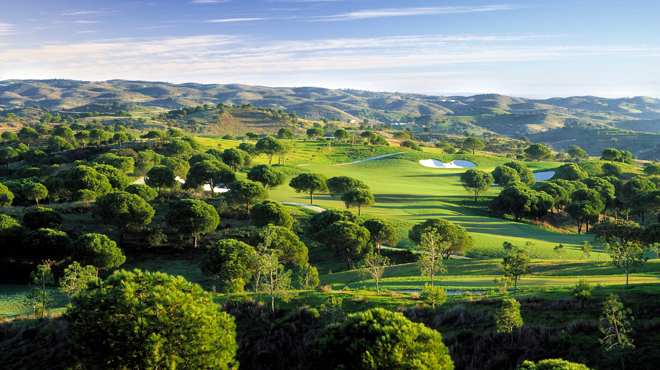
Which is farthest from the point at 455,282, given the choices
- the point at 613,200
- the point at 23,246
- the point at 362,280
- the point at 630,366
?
the point at 613,200

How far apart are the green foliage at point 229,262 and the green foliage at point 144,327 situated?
20357 mm

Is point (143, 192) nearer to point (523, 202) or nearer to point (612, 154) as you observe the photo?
point (523, 202)

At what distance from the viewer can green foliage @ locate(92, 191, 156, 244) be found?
5281 centimetres

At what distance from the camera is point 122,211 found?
52562mm

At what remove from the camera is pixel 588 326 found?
18.9 meters

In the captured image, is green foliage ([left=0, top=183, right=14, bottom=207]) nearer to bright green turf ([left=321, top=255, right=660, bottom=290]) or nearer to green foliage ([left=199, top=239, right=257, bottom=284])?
green foliage ([left=199, top=239, right=257, bottom=284])

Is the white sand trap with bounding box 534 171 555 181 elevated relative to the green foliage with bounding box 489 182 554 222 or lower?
elevated

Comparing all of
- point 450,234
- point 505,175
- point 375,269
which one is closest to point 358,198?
point 450,234

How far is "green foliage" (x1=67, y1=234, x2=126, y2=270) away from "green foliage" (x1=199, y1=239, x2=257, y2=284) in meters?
12.7

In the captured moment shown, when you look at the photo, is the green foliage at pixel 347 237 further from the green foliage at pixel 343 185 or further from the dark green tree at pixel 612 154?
the dark green tree at pixel 612 154

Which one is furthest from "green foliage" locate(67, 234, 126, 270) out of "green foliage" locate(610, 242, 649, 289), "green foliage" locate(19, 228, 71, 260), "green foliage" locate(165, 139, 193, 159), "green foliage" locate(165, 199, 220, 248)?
"green foliage" locate(165, 139, 193, 159)

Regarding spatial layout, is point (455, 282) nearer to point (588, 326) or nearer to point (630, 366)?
point (588, 326)

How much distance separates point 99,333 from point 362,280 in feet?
87.5

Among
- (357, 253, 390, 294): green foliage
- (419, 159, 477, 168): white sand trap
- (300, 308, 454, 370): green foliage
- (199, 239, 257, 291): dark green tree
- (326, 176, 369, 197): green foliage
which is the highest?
(300, 308, 454, 370): green foliage
